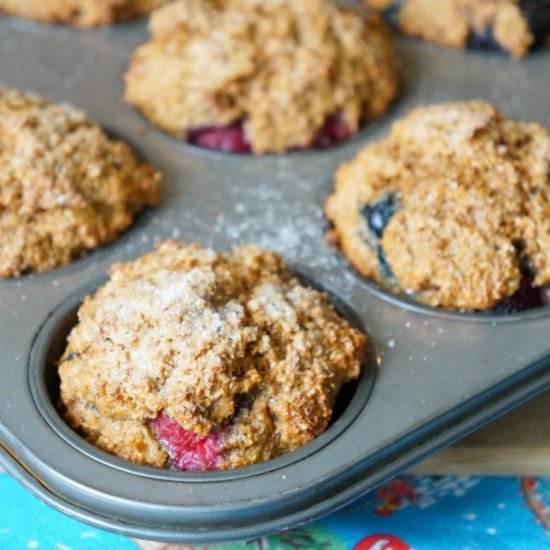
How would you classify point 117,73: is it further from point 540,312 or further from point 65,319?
point 540,312

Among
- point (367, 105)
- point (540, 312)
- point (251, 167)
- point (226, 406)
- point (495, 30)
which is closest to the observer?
point (226, 406)

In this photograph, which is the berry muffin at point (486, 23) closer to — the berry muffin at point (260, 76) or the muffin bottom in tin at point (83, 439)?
the berry muffin at point (260, 76)

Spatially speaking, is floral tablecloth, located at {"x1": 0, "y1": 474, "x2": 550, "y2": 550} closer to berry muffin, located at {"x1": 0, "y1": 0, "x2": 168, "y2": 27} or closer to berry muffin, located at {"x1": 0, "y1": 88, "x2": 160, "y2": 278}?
berry muffin, located at {"x1": 0, "y1": 88, "x2": 160, "y2": 278}

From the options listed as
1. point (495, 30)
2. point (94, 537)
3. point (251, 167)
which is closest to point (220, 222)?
point (251, 167)

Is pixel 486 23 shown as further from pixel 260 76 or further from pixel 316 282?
pixel 316 282

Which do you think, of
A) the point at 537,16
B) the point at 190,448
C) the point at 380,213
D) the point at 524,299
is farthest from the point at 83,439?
the point at 537,16

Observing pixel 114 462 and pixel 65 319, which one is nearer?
pixel 114 462

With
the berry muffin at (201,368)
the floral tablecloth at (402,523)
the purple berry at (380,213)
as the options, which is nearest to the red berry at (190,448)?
the berry muffin at (201,368)
